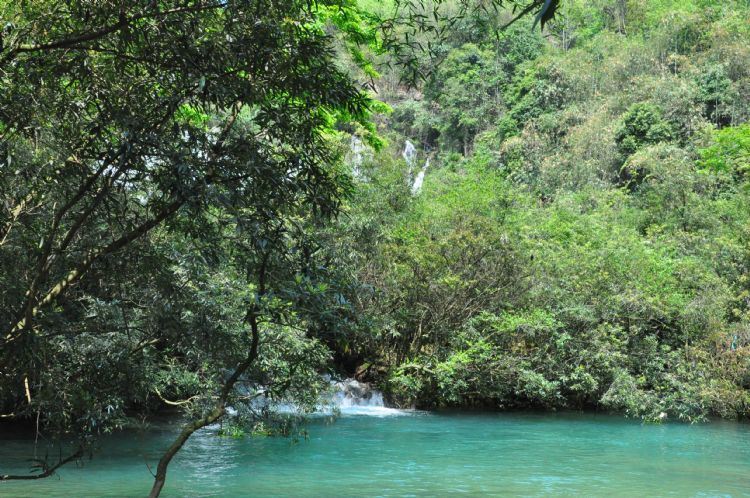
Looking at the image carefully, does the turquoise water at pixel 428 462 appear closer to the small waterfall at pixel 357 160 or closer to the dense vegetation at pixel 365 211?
the dense vegetation at pixel 365 211

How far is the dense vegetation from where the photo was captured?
4.51 m

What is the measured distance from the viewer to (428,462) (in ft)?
44.0

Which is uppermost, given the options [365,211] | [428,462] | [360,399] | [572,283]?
[365,211]

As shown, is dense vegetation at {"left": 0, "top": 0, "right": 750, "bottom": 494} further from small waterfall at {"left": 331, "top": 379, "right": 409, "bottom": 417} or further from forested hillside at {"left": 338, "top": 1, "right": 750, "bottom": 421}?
small waterfall at {"left": 331, "top": 379, "right": 409, "bottom": 417}

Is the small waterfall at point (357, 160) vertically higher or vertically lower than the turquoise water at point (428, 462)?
higher

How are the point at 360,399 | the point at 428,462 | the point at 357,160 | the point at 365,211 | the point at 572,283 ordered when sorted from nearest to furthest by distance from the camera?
the point at 428,462, the point at 360,399, the point at 572,283, the point at 365,211, the point at 357,160

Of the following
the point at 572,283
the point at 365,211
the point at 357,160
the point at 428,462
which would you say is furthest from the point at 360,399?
the point at 357,160

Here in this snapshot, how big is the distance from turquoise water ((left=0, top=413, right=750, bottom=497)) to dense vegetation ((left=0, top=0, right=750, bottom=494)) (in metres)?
1.24

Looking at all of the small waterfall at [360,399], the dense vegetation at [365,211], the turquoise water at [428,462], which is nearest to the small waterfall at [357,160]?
the dense vegetation at [365,211]

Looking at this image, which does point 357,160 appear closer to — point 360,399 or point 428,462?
point 360,399

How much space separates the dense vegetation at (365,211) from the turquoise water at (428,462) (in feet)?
4.08

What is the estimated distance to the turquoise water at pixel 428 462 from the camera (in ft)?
36.8

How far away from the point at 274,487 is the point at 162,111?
7.97 meters

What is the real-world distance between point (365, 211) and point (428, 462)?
9.77m
